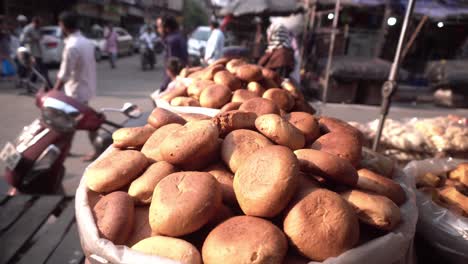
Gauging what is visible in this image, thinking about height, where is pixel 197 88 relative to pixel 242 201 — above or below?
above

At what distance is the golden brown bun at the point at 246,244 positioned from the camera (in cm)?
104

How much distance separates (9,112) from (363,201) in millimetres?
7467

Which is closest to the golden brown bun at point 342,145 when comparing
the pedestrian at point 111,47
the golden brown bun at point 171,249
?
the golden brown bun at point 171,249

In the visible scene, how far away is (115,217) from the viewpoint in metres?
1.23

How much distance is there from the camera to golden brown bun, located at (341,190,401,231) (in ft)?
4.11

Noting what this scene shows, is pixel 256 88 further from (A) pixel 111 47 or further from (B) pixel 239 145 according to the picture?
(A) pixel 111 47

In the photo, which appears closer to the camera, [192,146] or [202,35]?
[192,146]

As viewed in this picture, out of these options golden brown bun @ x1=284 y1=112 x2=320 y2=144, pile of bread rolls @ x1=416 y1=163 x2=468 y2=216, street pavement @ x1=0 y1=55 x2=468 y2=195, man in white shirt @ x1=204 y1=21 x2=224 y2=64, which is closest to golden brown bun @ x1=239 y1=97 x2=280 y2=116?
golden brown bun @ x1=284 y1=112 x2=320 y2=144

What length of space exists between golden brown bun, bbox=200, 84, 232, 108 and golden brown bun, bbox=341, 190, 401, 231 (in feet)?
4.12

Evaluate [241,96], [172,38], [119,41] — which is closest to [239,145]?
[241,96]

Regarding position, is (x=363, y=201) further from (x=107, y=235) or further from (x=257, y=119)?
(x=107, y=235)

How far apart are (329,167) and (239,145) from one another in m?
0.39

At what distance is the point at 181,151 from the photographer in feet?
4.57

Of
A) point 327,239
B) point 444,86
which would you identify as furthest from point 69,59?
point 444,86
